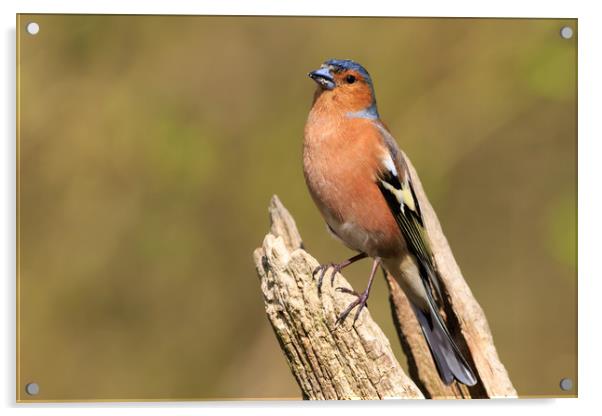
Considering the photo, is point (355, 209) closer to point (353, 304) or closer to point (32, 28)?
point (353, 304)

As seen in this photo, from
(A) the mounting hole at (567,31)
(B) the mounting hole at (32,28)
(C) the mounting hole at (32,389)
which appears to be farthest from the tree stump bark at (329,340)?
(B) the mounting hole at (32,28)

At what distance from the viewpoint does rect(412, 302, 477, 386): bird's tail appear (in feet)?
12.6

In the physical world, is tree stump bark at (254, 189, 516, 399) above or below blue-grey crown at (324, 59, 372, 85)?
below

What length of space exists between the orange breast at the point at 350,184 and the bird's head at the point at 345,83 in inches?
4.0

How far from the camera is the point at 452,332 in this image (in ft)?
13.0

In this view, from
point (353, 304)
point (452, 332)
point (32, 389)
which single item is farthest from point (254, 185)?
point (32, 389)

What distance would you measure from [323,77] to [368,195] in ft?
2.02

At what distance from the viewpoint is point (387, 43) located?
4.14 metres

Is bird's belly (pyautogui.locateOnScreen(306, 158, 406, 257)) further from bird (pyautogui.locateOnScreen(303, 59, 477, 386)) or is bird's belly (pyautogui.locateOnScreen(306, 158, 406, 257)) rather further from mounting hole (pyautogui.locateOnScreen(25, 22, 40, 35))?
mounting hole (pyautogui.locateOnScreen(25, 22, 40, 35))

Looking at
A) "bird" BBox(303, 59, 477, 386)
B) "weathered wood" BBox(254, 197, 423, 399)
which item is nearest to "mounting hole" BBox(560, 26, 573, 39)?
"bird" BBox(303, 59, 477, 386)

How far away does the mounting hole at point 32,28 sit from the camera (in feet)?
13.0

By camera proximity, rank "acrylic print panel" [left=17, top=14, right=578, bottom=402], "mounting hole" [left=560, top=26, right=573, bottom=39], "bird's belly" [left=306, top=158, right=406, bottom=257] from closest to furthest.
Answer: "bird's belly" [left=306, top=158, right=406, bottom=257]
"acrylic print panel" [left=17, top=14, right=578, bottom=402]
"mounting hole" [left=560, top=26, right=573, bottom=39]

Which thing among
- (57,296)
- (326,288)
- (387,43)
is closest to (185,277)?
(57,296)

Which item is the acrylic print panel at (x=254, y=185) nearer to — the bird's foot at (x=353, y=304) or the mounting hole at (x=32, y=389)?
the mounting hole at (x=32, y=389)
